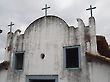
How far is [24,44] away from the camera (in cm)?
1238

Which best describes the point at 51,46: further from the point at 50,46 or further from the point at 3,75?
the point at 3,75

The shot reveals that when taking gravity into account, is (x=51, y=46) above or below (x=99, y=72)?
above

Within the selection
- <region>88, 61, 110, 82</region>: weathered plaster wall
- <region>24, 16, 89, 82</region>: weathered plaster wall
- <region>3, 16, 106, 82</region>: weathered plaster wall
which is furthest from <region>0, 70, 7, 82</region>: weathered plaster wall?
<region>88, 61, 110, 82</region>: weathered plaster wall

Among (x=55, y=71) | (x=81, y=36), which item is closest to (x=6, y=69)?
(x=55, y=71)

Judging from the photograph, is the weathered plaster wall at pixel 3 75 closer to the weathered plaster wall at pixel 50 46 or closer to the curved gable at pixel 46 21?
the weathered plaster wall at pixel 50 46

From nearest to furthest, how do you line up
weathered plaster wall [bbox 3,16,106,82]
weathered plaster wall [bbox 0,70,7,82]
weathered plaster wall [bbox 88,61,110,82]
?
weathered plaster wall [bbox 88,61,110,82]
weathered plaster wall [bbox 3,16,106,82]
weathered plaster wall [bbox 0,70,7,82]

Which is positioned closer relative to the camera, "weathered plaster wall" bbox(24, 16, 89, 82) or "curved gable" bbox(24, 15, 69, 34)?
"weathered plaster wall" bbox(24, 16, 89, 82)

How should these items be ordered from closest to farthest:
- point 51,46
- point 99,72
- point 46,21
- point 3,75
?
point 99,72 < point 51,46 < point 46,21 < point 3,75

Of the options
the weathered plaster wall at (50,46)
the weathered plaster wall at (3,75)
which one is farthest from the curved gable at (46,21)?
the weathered plaster wall at (3,75)

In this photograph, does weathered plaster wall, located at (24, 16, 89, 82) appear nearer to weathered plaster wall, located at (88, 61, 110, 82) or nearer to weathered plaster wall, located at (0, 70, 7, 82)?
weathered plaster wall, located at (88, 61, 110, 82)

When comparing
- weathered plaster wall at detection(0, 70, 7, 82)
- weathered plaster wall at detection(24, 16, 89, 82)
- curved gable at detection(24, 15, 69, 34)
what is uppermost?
curved gable at detection(24, 15, 69, 34)

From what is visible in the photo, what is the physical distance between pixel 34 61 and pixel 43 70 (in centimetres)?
86

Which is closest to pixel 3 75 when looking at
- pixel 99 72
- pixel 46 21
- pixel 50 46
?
pixel 50 46

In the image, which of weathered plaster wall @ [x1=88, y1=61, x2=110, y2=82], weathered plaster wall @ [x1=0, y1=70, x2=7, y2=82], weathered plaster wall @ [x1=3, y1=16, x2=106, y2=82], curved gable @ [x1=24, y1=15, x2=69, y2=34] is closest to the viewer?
weathered plaster wall @ [x1=88, y1=61, x2=110, y2=82]
